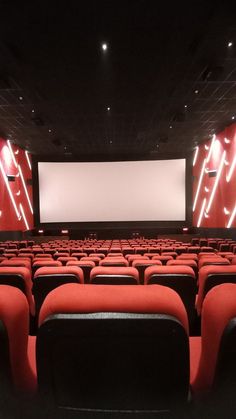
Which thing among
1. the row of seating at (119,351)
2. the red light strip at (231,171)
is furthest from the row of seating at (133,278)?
the red light strip at (231,171)

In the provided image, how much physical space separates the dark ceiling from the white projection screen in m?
4.83

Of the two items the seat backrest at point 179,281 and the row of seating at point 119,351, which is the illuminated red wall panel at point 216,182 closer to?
the seat backrest at point 179,281

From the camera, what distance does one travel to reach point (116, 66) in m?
7.34

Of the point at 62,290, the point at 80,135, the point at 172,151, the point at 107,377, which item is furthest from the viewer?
the point at 172,151

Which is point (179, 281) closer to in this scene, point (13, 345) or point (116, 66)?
point (13, 345)

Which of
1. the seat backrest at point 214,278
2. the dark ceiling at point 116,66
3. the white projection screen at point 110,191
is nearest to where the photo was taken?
the seat backrest at point 214,278

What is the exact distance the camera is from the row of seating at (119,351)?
78cm

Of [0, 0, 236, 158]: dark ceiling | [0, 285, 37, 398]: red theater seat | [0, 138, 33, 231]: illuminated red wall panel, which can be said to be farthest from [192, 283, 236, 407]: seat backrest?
[0, 138, 33, 231]: illuminated red wall panel

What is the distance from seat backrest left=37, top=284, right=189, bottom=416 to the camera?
2.56 feet

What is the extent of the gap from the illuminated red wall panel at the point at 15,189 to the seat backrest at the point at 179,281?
1165cm

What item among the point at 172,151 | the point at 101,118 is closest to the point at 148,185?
the point at 172,151

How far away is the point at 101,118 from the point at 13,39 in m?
5.52

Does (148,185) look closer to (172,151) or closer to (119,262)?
(172,151)

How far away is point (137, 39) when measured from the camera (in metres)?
6.21
